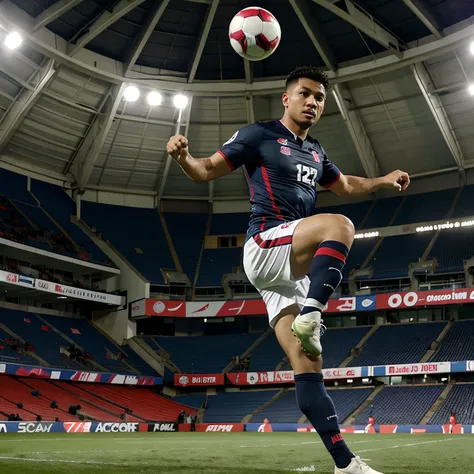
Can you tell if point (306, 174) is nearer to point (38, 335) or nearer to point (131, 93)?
point (131, 93)

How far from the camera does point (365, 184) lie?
20.9 feet

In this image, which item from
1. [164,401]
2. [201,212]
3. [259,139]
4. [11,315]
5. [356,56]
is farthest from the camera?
[201,212]

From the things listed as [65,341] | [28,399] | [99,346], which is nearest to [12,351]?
[28,399]

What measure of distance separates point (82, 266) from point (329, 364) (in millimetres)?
16365

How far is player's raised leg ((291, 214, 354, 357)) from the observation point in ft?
14.5

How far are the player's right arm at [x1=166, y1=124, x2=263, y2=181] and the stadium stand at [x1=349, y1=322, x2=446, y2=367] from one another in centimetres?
3417

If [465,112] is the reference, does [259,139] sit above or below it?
below

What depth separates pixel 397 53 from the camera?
33719 mm

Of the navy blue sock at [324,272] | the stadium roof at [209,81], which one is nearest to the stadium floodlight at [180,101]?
the stadium roof at [209,81]

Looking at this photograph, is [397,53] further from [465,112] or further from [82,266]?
[82,266]

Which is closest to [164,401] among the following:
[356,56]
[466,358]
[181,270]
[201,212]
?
[181,270]

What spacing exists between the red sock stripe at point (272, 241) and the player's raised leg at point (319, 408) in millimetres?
684

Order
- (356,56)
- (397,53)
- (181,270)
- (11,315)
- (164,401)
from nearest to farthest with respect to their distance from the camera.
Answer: (397,53) < (356,56) < (11,315) < (164,401) < (181,270)

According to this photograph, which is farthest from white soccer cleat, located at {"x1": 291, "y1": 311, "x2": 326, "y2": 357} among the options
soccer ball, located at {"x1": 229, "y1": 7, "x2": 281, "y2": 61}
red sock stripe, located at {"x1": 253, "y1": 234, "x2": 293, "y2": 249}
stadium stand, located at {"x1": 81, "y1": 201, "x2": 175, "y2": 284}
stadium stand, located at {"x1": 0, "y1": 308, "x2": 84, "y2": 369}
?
stadium stand, located at {"x1": 81, "y1": 201, "x2": 175, "y2": 284}
